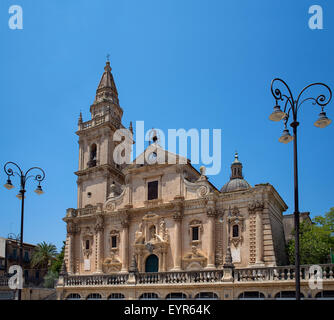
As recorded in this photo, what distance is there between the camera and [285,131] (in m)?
13.6

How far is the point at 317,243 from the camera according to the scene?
3506cm

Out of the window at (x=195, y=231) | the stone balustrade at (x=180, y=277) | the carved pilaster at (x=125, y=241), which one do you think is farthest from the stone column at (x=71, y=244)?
the window at (x=195, y=231)

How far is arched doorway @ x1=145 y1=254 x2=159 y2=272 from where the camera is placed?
114 ft

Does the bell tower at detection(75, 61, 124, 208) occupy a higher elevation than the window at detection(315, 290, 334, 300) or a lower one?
higher

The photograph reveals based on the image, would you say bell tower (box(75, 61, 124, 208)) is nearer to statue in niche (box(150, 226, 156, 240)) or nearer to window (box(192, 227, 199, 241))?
statue in niche (box(150, 226, 156, 240))

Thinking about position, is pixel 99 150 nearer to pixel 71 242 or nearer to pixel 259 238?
pixel 71 242

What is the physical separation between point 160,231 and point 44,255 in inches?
1211

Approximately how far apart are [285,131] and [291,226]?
123 feet

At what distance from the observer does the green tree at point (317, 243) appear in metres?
34.8

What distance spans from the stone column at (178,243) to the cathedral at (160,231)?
87 mm

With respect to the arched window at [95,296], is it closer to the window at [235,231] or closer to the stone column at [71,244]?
the stone column at [71,244]

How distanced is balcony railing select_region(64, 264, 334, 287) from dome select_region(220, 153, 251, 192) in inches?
790

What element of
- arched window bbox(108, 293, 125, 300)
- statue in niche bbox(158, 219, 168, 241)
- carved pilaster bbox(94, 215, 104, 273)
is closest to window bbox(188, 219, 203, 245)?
statue in niche bbox(158, 219, 168, 241)

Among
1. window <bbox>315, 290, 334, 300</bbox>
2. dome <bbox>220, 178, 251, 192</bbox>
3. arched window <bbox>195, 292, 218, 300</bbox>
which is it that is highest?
dome <bbox>220, 178, 251, 192</bbox>
